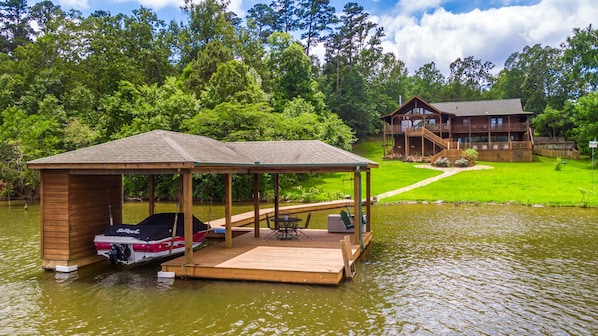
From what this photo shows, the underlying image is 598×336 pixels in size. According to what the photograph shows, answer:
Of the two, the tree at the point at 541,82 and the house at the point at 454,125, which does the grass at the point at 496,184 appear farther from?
the tree at the point at 541,82

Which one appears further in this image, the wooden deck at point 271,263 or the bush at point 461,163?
the bush at point 461,163

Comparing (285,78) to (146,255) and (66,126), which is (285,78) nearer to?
(66,126)

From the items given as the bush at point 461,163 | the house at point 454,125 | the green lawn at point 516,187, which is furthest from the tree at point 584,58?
the bush at point 461,163

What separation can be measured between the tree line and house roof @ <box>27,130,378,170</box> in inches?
488

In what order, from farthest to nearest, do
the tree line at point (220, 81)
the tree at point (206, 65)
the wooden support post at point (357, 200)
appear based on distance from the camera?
the tree at point (206, 65) → the tree line at point (220, 81) → the wooden support post at point (357, 200)

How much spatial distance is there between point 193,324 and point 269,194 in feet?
68.9

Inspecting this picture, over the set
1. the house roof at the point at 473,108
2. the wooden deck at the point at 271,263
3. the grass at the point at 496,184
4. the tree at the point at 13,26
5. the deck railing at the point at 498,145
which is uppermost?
the tree at the point at 13,26

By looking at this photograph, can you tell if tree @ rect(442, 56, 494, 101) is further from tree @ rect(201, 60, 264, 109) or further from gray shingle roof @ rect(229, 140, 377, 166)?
gray shingle roof @ rect(229, 140, 377, 166)

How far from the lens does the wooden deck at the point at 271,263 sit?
10.1m

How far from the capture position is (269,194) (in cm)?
2866

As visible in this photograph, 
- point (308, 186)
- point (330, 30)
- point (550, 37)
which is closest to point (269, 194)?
point (308, 186)

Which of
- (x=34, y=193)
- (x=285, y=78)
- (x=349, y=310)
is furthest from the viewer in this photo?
(x=285, y=78)

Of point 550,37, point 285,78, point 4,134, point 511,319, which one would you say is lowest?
point 511,319

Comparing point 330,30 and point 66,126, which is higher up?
point 330,30
